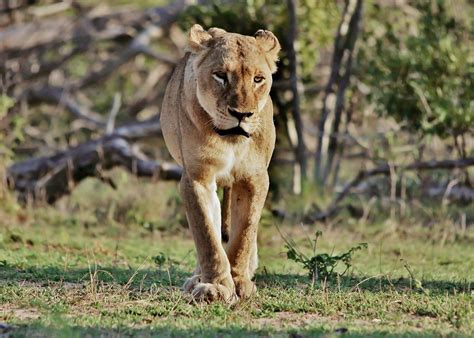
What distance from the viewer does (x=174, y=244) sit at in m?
9.22

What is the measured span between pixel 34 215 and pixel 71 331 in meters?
5.66

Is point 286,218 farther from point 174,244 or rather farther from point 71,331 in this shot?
point 71,331

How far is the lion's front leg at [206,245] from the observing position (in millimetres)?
5699

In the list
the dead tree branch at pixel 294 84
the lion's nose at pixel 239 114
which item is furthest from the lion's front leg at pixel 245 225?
the dead tree branch at pixel 294 84

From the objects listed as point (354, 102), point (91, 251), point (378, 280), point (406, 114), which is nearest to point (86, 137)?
point (354, 102)

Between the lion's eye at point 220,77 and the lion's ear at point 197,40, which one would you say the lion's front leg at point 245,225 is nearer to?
the lion's eye at point 220,77

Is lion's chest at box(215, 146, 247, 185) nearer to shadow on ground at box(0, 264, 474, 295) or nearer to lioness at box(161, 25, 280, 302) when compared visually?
lioness at box(161, 25, 280, 302)

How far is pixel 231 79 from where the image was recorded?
5.64 meters

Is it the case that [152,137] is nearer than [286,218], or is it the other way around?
[286,218]

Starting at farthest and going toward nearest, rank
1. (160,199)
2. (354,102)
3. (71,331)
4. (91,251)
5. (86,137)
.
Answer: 1. (86,137)
2. (354,102)
3. (160,199)
4. (91,251)
5. (71,331)

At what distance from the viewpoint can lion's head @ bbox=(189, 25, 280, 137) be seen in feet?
18.3

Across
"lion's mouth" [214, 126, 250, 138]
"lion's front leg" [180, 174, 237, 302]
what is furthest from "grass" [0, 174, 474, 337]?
"lion's mouth" [214, 126, 250, 138]

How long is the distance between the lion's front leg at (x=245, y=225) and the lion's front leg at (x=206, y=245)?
→ 0.46ft

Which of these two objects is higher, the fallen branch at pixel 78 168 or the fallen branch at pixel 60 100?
the fallen branch at pixel 78 168
